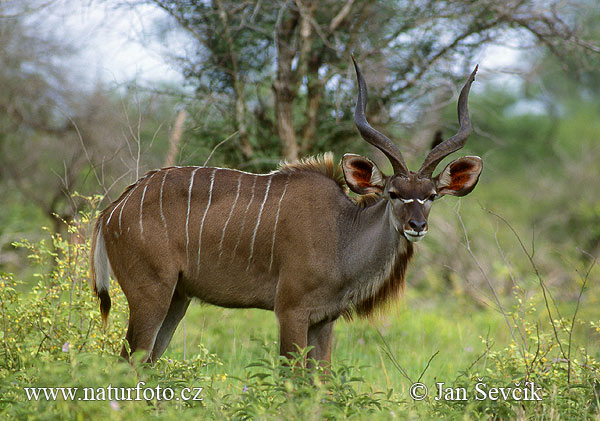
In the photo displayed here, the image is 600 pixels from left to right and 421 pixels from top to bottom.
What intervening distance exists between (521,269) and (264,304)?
612cm

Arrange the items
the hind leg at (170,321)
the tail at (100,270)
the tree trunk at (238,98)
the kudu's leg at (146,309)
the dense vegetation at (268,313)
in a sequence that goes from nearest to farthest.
Result: the dense vegetation at (268,313), the kudu's leg at (146,309), the tail at (100,270), the hind leg at (170,321), the tree trunk at (238,98)

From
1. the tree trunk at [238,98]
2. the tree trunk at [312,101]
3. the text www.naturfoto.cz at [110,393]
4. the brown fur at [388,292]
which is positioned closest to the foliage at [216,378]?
the text www.naturfoto.cz at [110,393]

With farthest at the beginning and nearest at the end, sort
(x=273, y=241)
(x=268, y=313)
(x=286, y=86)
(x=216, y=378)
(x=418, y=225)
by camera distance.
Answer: (x=268, y=313) < (x=286, y=86) < (x=273, y=241) < (x=216, y=378) < (x=418, y=225)

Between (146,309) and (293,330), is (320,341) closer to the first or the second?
(293,330)

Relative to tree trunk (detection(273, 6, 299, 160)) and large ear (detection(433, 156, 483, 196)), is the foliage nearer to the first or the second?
large ear (detection(433, 156, 483, 196))

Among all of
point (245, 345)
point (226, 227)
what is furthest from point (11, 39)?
point (226, 227)

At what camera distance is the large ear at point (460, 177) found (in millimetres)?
3887

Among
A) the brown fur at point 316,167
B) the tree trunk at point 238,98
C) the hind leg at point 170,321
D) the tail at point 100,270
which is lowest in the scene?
the hind leg at point 170,321

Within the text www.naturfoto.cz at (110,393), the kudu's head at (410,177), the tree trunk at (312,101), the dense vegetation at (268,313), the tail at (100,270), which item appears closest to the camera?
the text www.naturfoto.cz at (110,393)

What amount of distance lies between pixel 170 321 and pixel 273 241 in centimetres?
77

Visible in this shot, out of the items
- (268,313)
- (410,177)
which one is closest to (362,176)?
(410,177)

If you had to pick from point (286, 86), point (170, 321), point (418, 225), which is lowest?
point (170, 321)

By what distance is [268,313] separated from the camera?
262 inches

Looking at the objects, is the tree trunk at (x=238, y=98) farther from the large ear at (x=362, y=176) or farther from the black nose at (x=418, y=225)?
the black nose at (x=418, y=225)
